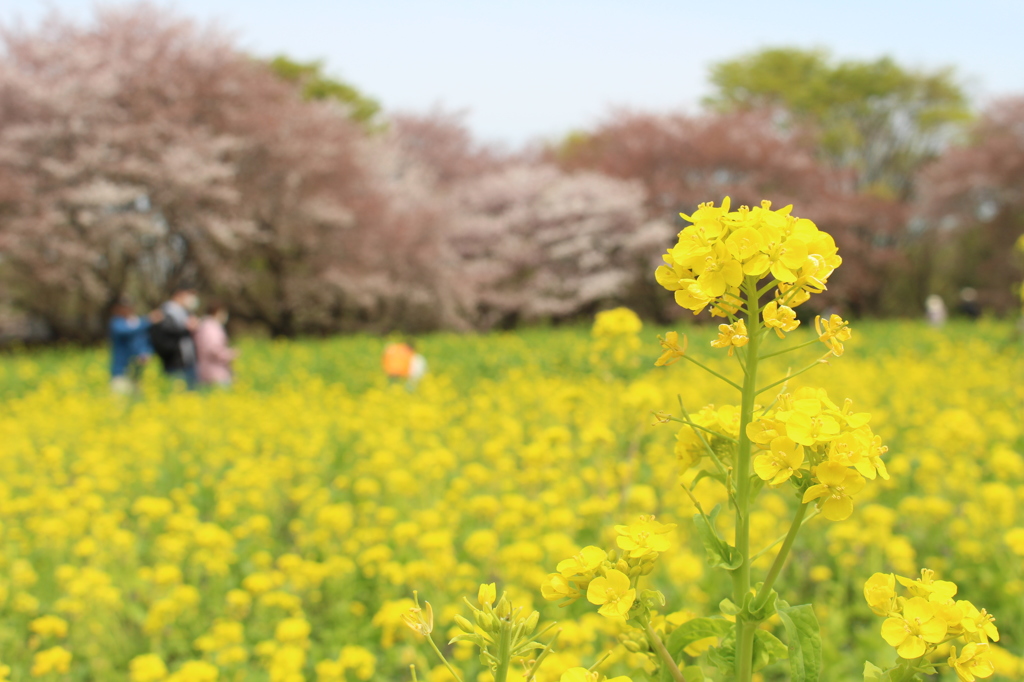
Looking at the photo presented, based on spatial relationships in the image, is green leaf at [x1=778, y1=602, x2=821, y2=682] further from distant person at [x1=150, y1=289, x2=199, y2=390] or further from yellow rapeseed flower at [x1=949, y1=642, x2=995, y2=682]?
distant person at [x1=150, y1=289, x2=199, y2=390]

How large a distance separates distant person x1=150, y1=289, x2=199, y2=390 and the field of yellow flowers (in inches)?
57.2

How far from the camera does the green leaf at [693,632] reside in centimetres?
102

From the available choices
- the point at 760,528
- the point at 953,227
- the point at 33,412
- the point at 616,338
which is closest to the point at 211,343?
the point at 33,412

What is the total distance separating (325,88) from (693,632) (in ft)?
110

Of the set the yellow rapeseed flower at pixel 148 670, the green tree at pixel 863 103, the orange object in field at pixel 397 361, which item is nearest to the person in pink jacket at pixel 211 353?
the orange object in field at pixel 397 361

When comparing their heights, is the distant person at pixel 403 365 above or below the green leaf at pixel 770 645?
below

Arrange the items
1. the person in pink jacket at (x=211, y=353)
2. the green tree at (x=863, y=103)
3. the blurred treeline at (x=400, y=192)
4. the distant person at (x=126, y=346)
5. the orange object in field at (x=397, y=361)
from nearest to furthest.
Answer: the person in pink jacket at (x=211, y=353) < the distant person at (x=126, y=346) < the orange object in field at (x=397, y=361) < the blurred treeline at (x=400, y=192) < the green tree at (x=863, y=103)

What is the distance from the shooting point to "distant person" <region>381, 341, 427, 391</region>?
Result: 883 centimetres

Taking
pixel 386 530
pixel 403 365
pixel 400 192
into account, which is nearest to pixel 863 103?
pixel 400 192

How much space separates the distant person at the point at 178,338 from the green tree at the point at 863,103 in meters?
26.9

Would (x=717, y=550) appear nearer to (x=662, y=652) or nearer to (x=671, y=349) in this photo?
(x=662, y=652)

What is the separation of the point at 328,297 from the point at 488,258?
6.53m

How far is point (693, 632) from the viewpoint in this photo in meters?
1.02

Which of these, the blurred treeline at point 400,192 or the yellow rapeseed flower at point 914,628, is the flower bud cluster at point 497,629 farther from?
the blurred treeline at point 400,192
